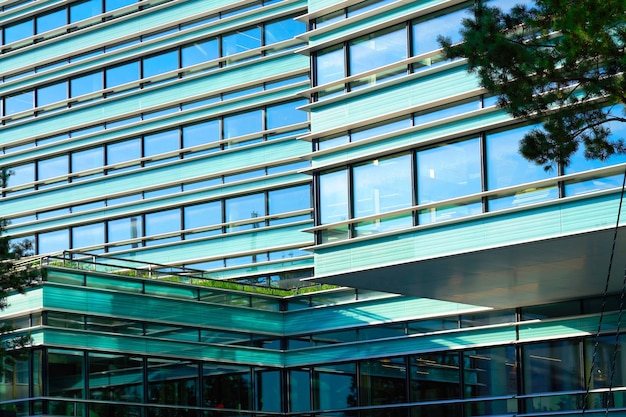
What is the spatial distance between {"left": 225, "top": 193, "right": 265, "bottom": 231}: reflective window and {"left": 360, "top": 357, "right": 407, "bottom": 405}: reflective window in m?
7.05

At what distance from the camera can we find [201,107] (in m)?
41.1

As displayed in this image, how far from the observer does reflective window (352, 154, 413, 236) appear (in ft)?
88.6

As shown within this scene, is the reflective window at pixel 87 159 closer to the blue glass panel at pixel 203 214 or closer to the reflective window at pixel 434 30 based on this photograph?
the blue glass panel at pixel 203 214

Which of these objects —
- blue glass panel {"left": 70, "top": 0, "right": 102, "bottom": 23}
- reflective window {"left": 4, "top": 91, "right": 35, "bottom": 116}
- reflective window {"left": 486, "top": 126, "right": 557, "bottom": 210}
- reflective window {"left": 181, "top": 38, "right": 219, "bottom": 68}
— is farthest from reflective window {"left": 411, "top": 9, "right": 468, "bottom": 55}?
reflective window {"left": 4, "top": 91, "right": 35, "bottom": 116}

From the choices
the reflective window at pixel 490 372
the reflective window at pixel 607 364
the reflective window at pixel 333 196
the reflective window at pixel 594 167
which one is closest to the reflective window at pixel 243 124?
the reflective window at pixel 490 372

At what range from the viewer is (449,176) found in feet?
86.4

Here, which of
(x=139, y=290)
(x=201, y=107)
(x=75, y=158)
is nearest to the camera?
(x=139, y=290)

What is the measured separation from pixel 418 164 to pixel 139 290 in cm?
1011

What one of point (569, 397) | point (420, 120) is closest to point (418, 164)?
point (420, 120)

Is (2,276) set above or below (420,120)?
below

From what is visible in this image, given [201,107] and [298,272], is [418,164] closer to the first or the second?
[298,272]

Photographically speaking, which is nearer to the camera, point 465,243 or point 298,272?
point 465,243

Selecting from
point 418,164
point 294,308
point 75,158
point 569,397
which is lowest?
point 569,397

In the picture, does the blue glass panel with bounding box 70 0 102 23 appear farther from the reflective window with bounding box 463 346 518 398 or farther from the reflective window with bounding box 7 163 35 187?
the reflective window with bounding box 463 346 518 398
